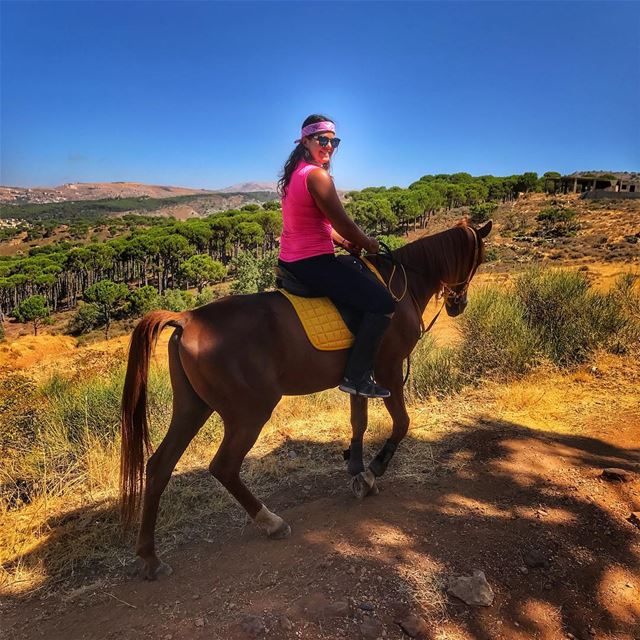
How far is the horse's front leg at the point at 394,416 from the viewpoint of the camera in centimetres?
383

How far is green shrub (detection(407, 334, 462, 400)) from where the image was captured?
6672 mm

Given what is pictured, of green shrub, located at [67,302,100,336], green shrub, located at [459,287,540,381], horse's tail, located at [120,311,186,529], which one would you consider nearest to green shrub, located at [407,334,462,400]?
green shrub, located at [459,287,540,381]

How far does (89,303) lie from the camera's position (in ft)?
144

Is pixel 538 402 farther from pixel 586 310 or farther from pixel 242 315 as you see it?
pixel 242 315

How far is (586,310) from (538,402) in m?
2.79

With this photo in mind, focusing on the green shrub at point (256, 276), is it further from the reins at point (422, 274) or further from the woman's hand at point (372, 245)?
the woman's hand at point (372, 245)

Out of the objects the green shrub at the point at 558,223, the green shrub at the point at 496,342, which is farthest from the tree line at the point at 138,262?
the green shrub at the point at 496,342

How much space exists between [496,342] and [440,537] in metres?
4.55

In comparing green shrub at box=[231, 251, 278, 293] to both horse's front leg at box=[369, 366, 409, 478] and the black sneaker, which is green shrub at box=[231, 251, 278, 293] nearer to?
horse's front leg at box=[369, 366, 409, 478]

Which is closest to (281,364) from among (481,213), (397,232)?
(481,213)

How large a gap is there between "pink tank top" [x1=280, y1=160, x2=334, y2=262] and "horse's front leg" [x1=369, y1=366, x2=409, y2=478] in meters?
1.26

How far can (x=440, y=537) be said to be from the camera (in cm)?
319

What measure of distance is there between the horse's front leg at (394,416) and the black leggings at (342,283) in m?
0.75

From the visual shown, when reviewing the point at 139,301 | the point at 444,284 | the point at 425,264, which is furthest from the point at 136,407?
the point at 139,301
